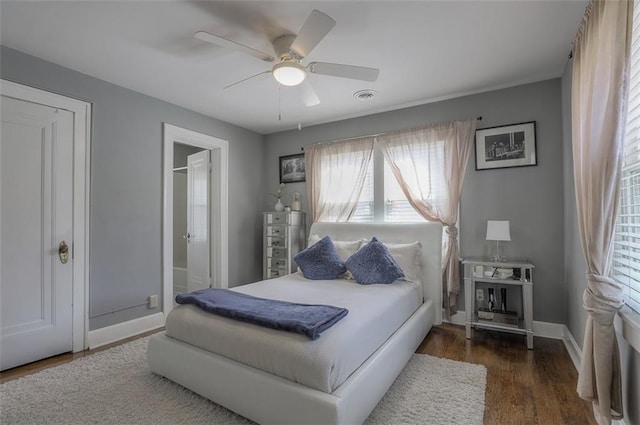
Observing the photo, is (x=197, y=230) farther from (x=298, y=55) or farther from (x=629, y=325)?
(x=629, y=325)

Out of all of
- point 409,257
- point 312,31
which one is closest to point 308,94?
point 312,31

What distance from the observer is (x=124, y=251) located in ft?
10.5

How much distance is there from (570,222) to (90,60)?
458cm

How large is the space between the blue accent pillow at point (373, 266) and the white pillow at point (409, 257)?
15 cm

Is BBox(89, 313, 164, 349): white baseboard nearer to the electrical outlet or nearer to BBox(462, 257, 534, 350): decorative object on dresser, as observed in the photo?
the electrical outlet

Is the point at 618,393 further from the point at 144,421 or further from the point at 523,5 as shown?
the point at 144,421

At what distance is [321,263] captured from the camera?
3355 millimetres

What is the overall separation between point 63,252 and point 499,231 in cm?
416

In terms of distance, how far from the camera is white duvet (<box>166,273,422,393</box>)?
159 cm

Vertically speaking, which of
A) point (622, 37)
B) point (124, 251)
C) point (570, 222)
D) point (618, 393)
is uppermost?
point (622, 37)

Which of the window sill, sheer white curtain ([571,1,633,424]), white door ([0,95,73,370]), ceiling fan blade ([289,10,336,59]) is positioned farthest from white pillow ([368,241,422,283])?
white door ([0,95,73,370])

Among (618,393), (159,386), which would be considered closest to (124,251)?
(159,386)

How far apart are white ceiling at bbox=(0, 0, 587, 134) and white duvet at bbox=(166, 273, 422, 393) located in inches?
81.6

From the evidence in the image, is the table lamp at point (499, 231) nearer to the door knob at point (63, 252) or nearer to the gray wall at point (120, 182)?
the gray wall at point (120, 182)
